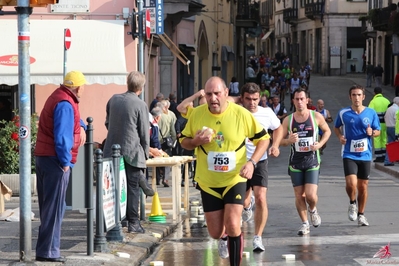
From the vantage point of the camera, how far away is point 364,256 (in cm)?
1079

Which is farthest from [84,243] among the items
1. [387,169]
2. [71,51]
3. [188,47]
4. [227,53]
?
[227,53]

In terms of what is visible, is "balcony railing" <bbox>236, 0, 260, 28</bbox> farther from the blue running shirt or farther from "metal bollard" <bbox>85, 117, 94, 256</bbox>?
"metal bollard" <bbox>85, 117, 94, 256</bbox>

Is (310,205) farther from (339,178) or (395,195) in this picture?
(339,178)

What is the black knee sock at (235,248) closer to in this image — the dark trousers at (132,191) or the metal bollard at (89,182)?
the metal bollard at (89,182)

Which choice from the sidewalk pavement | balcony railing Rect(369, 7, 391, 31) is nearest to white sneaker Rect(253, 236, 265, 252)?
the sidewalk pavement

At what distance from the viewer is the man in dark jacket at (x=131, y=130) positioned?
12.0m

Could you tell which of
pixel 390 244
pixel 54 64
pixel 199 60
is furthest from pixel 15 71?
pixel 199 60

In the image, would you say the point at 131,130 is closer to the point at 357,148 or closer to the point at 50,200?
the point at 50,200

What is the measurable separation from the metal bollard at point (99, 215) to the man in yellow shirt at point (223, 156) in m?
1.14

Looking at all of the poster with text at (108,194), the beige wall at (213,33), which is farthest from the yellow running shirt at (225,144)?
the beige wall at (213,33)

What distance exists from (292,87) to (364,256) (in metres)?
40.2

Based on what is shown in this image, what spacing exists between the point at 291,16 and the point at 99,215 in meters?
79.1

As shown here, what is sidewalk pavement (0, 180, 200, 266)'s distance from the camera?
10.1m

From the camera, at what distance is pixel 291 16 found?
88.2 metres
